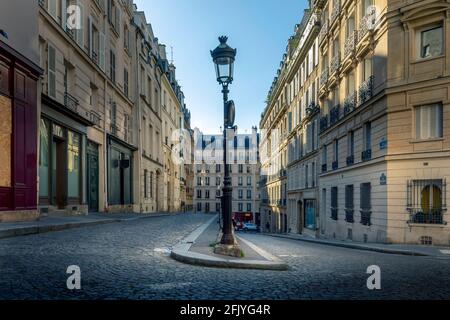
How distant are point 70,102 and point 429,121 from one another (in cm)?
1497

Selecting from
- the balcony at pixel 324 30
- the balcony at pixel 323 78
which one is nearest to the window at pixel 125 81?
the balcony at pixel 323 78

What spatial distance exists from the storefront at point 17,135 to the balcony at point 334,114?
15.7 m

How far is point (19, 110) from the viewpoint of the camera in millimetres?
12133

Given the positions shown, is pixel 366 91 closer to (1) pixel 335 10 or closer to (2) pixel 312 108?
(1) pixel 335 10

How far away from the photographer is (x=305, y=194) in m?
30.8

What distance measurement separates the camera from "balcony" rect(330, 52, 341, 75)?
22567 mm

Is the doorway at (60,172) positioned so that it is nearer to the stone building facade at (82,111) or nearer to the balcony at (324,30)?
the stone building facade at (82,111)

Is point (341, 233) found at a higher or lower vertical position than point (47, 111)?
lower

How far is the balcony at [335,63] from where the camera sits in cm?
2257

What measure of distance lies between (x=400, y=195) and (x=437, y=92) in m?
4.11

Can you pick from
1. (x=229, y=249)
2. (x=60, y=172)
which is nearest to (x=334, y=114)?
(x=60, y=172)

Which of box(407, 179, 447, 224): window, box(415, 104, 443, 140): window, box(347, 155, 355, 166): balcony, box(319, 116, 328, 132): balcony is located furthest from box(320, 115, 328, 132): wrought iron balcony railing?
box(407, 179, 447, 224): window

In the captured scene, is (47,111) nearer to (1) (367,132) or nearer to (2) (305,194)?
(1) (367,132)
